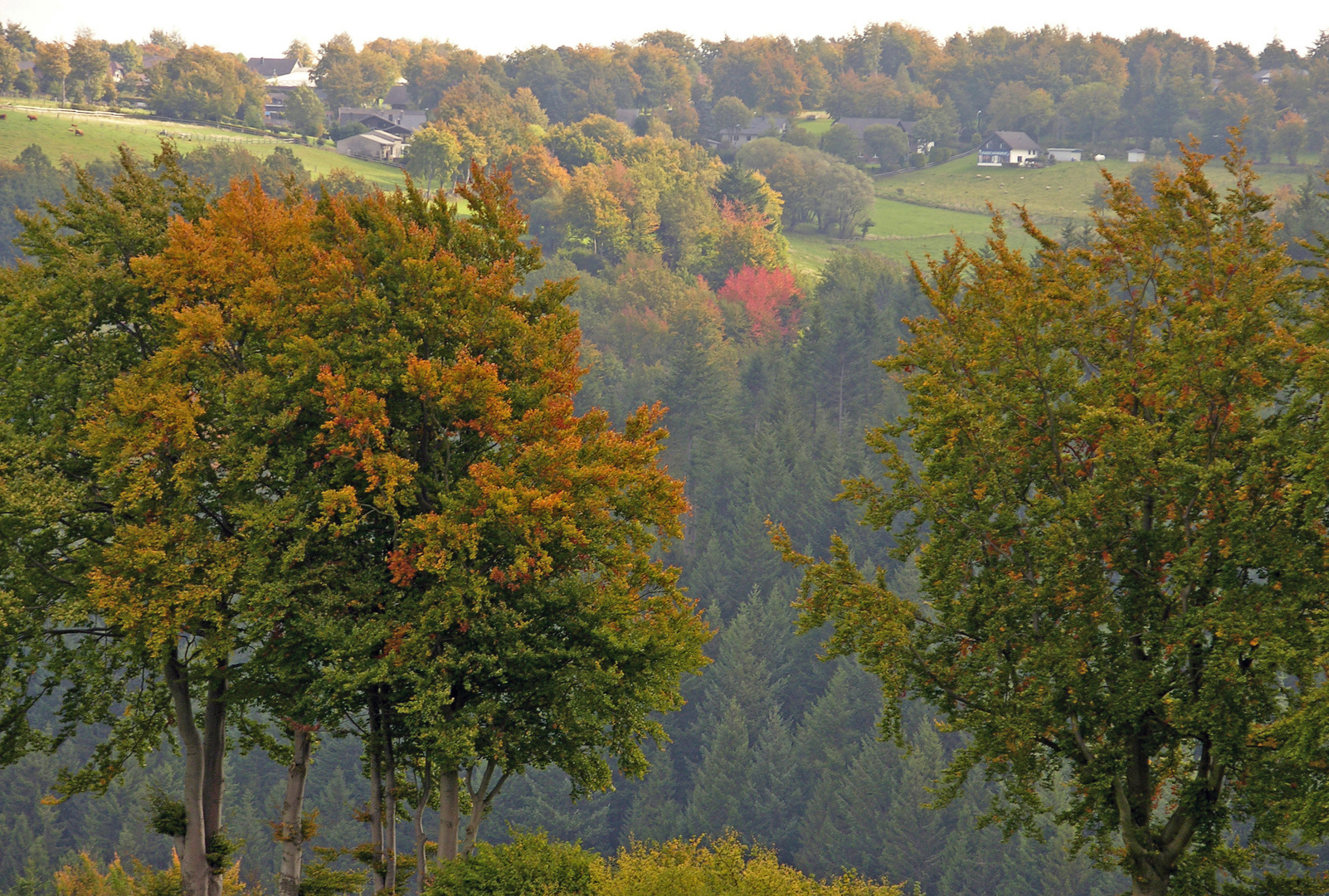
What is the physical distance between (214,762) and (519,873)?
8250 mm

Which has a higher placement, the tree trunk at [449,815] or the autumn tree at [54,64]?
the autumn tree at [54,64]

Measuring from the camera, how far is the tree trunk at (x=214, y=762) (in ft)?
65.7

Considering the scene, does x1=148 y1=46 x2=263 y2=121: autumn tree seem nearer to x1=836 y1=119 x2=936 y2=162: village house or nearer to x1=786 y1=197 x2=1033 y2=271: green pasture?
x1=786 y1=197 x2=1033 y2=271: green pasture

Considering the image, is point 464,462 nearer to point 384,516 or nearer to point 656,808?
point 384,516

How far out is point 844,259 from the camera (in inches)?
4774

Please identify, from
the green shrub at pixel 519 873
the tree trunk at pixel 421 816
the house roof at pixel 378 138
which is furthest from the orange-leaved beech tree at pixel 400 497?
the house roof at pixel 378 138

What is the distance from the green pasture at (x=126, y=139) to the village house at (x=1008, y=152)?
86939 millimetres

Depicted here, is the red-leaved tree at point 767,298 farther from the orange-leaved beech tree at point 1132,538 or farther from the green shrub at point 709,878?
the green shrub at point 709,878

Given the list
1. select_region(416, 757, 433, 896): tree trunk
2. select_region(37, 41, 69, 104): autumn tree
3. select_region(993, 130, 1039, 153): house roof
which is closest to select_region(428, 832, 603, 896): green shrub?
select_region(416, 757, 433, 896): tree trunk

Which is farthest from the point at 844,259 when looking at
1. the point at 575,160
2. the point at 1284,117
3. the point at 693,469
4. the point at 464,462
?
the point at 464,462

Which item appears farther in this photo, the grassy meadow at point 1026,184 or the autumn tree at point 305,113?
the autumn tree at point 305,113

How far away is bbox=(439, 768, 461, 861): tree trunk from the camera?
18625mm

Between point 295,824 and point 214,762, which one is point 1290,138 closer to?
point 214,762

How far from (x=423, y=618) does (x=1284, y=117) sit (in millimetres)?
177647
